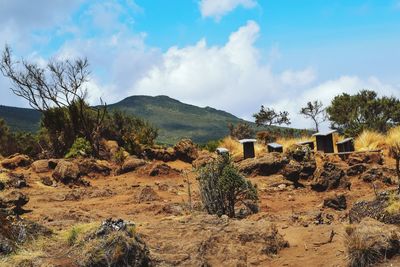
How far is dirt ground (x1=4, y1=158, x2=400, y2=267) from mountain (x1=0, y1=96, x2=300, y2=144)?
78890mm

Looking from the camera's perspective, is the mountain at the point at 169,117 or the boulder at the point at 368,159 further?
the mountain at the point at 169,117

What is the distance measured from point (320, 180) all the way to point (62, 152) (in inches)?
638

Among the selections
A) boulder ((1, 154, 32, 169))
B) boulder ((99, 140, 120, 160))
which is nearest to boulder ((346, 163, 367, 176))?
boulder ((99, 140, 120, 160))

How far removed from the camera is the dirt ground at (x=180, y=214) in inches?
308

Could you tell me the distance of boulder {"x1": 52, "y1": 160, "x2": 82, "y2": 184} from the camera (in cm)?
1823

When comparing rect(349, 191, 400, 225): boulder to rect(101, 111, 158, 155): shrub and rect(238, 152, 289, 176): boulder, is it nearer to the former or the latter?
rect(238, 152, 289, 176): boulder

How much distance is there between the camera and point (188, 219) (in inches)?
366

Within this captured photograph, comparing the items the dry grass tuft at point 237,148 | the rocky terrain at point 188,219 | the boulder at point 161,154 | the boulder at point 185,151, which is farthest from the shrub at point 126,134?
the rocky terrain at point 188,219

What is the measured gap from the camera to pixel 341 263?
7.13 meters

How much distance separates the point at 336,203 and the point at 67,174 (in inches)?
387

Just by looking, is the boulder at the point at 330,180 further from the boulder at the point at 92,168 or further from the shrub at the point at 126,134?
the shrub at the point at 126,134

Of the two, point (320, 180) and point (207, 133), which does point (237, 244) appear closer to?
point (320, 180)

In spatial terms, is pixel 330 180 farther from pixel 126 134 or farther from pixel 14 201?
pixel 126 134

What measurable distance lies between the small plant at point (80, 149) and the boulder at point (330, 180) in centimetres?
1300
